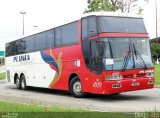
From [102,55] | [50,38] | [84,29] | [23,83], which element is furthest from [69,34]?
[23,83]

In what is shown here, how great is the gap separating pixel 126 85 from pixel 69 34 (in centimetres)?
414

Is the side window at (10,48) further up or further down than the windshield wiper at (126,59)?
further up

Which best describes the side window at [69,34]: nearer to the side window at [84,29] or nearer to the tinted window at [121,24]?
the side window at [84,29]

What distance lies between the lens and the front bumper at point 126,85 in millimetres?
16688

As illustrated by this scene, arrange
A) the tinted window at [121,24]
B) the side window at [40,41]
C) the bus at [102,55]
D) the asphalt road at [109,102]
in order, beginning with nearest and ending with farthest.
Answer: the asphalt road at [109,102] < the bus at [102,55] < the tinted window at [121,24] < the side window at [40,41]

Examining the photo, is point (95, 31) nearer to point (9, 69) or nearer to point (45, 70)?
point (45, 70)

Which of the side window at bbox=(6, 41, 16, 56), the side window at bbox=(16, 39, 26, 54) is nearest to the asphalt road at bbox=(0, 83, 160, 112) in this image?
the side window at bbox=(16, 39, 26, 54)

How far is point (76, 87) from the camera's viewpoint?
19.1m

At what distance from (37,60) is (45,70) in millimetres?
1269

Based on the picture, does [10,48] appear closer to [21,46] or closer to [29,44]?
[21,46]

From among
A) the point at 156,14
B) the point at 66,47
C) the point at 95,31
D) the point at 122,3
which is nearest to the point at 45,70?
the point at 66,47

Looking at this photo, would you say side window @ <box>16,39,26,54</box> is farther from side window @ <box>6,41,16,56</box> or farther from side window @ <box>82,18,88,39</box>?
side window @ <box>82,18,88,39</box>

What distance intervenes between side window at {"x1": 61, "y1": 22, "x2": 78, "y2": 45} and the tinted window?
1934 millimetres

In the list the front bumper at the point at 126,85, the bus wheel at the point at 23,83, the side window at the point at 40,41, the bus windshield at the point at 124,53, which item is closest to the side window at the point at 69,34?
the bus windshield at the point at 124,53
